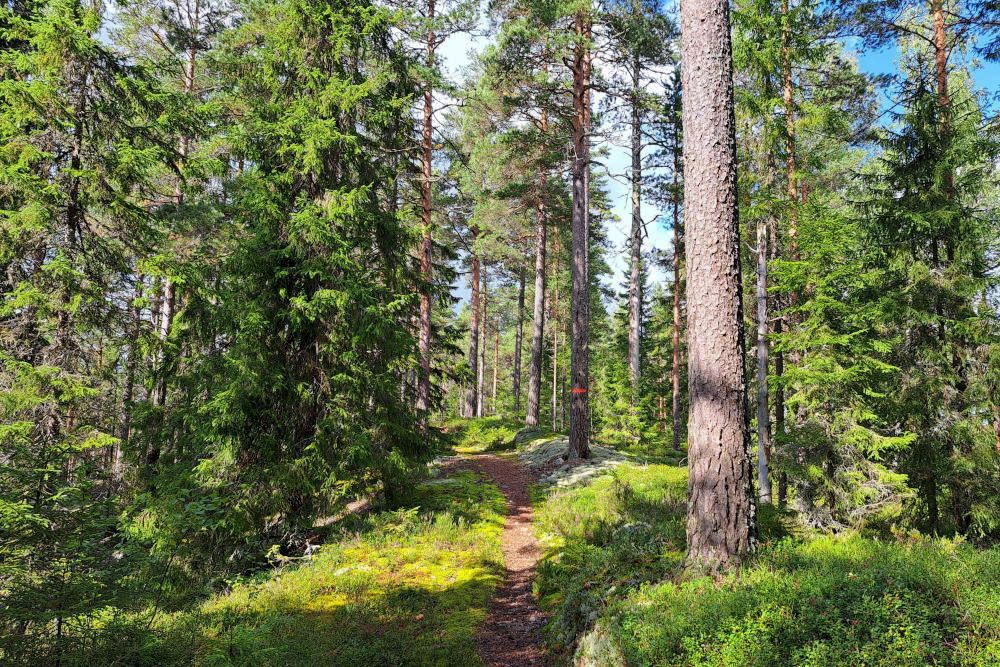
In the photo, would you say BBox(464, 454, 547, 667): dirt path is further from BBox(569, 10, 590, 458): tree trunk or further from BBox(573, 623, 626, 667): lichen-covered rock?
BBox(569, 10, 590, 458): tree trunk

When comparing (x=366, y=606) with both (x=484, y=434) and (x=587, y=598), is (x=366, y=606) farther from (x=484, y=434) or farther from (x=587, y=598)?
(x=484, y=434)

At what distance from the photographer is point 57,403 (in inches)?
282

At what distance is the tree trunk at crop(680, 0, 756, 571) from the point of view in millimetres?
4844

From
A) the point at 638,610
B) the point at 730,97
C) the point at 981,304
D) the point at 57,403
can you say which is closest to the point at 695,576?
the point at 638,610

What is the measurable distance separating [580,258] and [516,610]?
Answer: 10.0 meters

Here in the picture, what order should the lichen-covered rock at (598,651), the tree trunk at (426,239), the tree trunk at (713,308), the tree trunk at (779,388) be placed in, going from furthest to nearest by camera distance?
the tree trunk at (426,239) < the tree trunk at (779,388) < the tree trunk at (713,308) < the lichen-covered rock at (598,651)

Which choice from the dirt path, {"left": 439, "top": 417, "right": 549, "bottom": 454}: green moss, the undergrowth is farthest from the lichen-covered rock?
{"left": 439, "top": 417, "right": 549, "bottom": 454}: green moss

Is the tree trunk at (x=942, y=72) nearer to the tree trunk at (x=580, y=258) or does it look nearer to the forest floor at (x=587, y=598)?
the tree trunk at (x=580, y=258)

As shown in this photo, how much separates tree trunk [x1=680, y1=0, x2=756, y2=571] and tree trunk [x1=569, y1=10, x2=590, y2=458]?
27.2ft

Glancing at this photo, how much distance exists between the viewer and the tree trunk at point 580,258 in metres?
13.7

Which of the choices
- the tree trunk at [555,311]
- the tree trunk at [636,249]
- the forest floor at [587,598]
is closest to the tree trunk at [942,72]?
the forest floor at [587,598]

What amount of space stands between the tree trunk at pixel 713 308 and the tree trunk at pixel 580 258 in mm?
8281

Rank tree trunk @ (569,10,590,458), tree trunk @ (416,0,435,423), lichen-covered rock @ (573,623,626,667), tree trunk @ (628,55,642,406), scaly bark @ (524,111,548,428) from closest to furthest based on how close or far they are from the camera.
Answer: lichen-covered rock @ (573,623,626,667), tree trunk @ (569,10,590,458), tree trunk @ (416,0,435,423), tree trunk @ (628,55,642,406), scaly bark @ (524,111,548,428)

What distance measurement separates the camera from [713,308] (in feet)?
16.7
